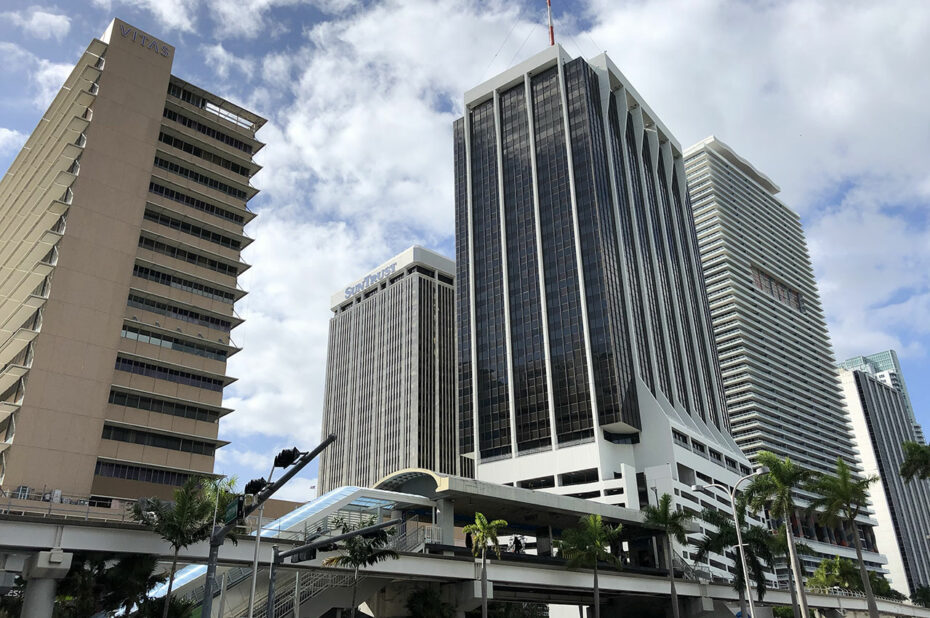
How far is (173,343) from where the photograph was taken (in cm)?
7806

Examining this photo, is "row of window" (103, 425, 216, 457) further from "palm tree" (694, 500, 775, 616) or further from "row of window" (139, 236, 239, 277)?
"palm tree" (694, 500, 775, 616)

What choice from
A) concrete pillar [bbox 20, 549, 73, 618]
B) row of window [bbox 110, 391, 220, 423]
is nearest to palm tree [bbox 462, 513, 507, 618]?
concrete pillar [bbox 20, 549, 73, 618]

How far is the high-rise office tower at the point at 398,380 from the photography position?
16900 centimetres

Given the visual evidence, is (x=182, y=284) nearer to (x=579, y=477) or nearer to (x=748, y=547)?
(x=748, y=547)

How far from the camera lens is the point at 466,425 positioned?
128m

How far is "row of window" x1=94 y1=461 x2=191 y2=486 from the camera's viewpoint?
67938 millimetres

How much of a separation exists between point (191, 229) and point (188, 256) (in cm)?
354

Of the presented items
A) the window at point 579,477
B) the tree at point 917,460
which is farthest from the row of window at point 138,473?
the tree at point 917,460

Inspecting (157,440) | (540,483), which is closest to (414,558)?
(157,440)

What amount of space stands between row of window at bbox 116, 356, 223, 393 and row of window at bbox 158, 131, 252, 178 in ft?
90.2

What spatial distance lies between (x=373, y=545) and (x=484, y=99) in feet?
410

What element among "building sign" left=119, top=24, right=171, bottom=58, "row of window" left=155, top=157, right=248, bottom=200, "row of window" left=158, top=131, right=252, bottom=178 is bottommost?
"row of window" left=155, top=157, right=248, bottom=200

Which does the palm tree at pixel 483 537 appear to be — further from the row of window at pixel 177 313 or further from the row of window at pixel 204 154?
the row of window at pixel 204 154

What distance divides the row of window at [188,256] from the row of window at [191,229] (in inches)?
95.5
